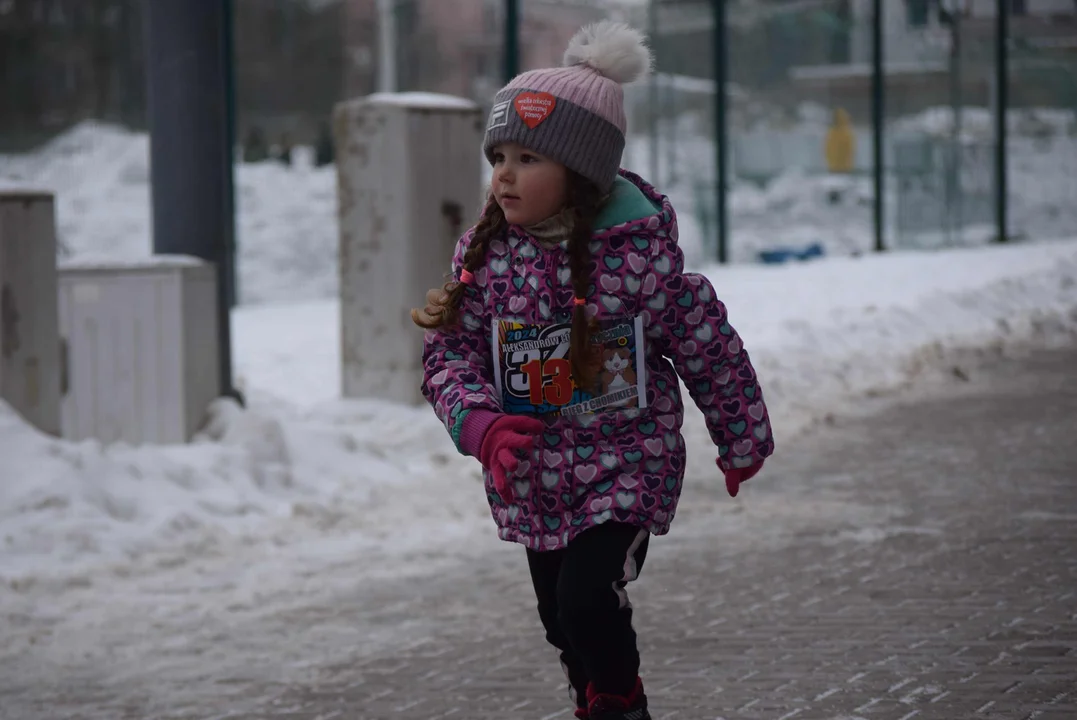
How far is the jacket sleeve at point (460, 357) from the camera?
3736mm

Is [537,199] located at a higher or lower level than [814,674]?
higher

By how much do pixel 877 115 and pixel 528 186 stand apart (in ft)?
58.2

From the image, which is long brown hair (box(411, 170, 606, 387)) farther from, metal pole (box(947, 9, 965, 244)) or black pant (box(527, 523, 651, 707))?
metal pole (box(947, 9, 965, 244))

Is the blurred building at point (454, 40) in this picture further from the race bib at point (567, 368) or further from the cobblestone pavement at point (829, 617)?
the race bib at point (567, 368)

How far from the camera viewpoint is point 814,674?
4.83 m

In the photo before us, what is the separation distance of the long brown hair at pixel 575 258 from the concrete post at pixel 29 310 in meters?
4.15

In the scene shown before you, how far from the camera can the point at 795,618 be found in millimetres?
5504

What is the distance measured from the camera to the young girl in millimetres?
3684

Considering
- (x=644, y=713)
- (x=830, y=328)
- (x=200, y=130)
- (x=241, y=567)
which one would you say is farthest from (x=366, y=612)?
(x=830, y=328)

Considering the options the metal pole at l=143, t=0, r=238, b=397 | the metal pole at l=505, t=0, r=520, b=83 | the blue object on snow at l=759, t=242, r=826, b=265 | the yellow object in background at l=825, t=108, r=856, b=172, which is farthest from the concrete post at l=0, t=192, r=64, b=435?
the yellow object in background at l=825, t=108, r=856, b=172

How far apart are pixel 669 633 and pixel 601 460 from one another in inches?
71.3

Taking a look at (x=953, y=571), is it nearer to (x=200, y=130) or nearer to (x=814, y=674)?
(x=814, y=674)

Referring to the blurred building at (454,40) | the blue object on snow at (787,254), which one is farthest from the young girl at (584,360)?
the blue object on snow at (787,254)

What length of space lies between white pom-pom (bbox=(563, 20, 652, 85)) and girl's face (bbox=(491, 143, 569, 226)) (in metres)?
0.27
